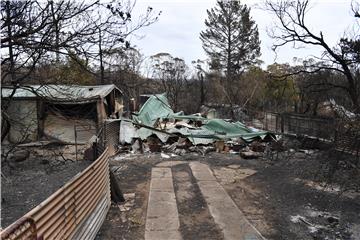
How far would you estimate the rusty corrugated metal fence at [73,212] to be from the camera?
286 centimetres

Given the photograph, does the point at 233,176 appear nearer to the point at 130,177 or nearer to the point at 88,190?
the point at 130,177

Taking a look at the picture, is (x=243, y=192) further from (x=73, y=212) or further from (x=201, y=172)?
(x=73, y=212)

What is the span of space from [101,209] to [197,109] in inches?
960

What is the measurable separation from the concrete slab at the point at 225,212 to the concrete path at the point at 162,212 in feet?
2.50

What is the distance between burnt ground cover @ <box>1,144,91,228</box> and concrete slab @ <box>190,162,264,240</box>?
3.60 metres

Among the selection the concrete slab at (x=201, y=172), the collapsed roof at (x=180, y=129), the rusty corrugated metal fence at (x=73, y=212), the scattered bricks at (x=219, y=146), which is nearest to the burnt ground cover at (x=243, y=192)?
the concrete slab at (x=201, y=172)

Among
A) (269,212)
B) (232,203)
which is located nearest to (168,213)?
(232,203)

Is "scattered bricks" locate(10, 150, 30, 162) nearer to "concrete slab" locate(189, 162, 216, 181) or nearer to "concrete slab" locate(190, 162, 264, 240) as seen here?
"concrete slab" locate(189, 162, 216, 181)

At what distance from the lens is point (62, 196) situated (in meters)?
3.84

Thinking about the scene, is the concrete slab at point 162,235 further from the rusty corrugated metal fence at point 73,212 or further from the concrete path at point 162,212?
the rusty corrugated metal fence at point 73,212

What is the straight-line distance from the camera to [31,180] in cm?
977

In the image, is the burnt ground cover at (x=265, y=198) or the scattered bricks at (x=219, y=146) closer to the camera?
the burnt ground cover at (x=265, y=198)

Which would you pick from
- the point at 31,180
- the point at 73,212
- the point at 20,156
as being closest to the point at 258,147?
the point at 31,180

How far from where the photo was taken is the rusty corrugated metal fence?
2.86m
